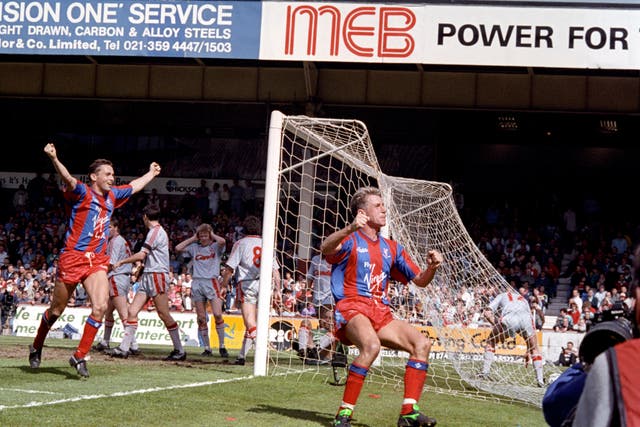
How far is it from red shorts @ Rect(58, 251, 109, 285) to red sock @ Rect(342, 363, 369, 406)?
3.81 meters

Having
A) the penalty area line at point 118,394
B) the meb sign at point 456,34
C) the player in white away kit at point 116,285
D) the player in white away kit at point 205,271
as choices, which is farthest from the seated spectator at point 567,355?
the penalty area line at point 118,394

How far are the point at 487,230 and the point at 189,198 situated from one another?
10206mm

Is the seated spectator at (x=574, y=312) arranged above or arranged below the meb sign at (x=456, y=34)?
below

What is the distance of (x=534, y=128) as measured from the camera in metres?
36.1

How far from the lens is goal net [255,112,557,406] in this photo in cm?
1172

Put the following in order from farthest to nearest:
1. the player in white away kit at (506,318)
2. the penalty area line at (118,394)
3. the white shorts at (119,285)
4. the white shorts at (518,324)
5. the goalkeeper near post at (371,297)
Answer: the white shorts at (119,285) < the white shorts at (518,324) < the player in white away kit at (506,318) < the penalty area line at (118,394) < the goalkeeper near post at (371,297)

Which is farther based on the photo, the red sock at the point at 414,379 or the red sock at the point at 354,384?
the red sock at the point at 414,379

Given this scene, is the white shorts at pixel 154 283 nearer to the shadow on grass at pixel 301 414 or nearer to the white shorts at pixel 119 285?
the white shorts at pixel 119 285

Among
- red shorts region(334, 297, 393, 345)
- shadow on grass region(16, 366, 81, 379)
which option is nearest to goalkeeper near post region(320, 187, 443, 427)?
red shorts region(334, 297, 393, 345)

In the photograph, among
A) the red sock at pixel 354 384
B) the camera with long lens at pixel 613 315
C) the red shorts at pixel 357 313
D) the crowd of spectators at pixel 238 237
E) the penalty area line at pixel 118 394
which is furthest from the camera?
the crowd of spectators at pixel 238 237

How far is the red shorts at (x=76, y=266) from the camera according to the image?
9.87 m

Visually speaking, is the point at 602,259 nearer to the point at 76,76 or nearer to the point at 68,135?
the point at 76,76

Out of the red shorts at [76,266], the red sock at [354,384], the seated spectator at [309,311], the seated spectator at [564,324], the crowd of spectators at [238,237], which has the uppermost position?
the crowd of spectators at [238,237]

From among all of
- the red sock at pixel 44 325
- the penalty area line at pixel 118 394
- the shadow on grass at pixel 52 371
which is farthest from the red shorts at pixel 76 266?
the penalty area line at pixel 118 394
